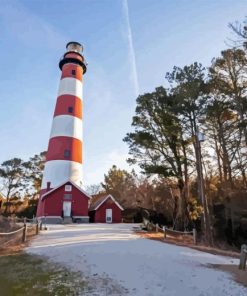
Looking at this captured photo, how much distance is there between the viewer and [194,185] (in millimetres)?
27438

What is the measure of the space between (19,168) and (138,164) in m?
22.6

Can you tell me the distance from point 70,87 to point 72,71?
2204 mm

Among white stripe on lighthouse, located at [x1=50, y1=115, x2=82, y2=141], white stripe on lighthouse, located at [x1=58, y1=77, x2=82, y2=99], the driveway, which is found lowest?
the driveway

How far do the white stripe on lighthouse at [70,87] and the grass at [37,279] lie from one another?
859 inches

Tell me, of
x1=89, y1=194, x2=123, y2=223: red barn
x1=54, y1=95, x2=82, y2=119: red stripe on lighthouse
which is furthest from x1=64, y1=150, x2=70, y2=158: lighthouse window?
x1=89, y1=194, x2=123, y2=223: red barn

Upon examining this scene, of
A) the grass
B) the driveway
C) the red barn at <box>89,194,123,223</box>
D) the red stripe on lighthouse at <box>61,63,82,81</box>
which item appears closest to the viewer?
the grass

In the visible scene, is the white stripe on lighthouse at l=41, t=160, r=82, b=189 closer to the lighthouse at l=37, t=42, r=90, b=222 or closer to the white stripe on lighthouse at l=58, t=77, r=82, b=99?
the lighthouse at l=37, t=42, r=90, b=222

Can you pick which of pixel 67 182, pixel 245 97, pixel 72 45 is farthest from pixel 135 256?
pixel 72 45

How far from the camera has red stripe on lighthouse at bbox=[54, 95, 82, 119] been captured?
27.2 meters

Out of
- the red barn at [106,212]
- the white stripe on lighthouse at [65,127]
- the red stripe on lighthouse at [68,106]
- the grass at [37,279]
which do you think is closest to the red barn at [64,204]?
the red barn at [106,212]

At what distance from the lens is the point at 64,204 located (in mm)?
25922

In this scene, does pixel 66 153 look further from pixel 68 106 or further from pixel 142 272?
pixel 142 272

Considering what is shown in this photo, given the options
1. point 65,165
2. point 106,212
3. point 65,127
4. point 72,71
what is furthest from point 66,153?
point 72,71

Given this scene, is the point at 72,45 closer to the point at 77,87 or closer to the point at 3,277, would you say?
the point at 77,87
